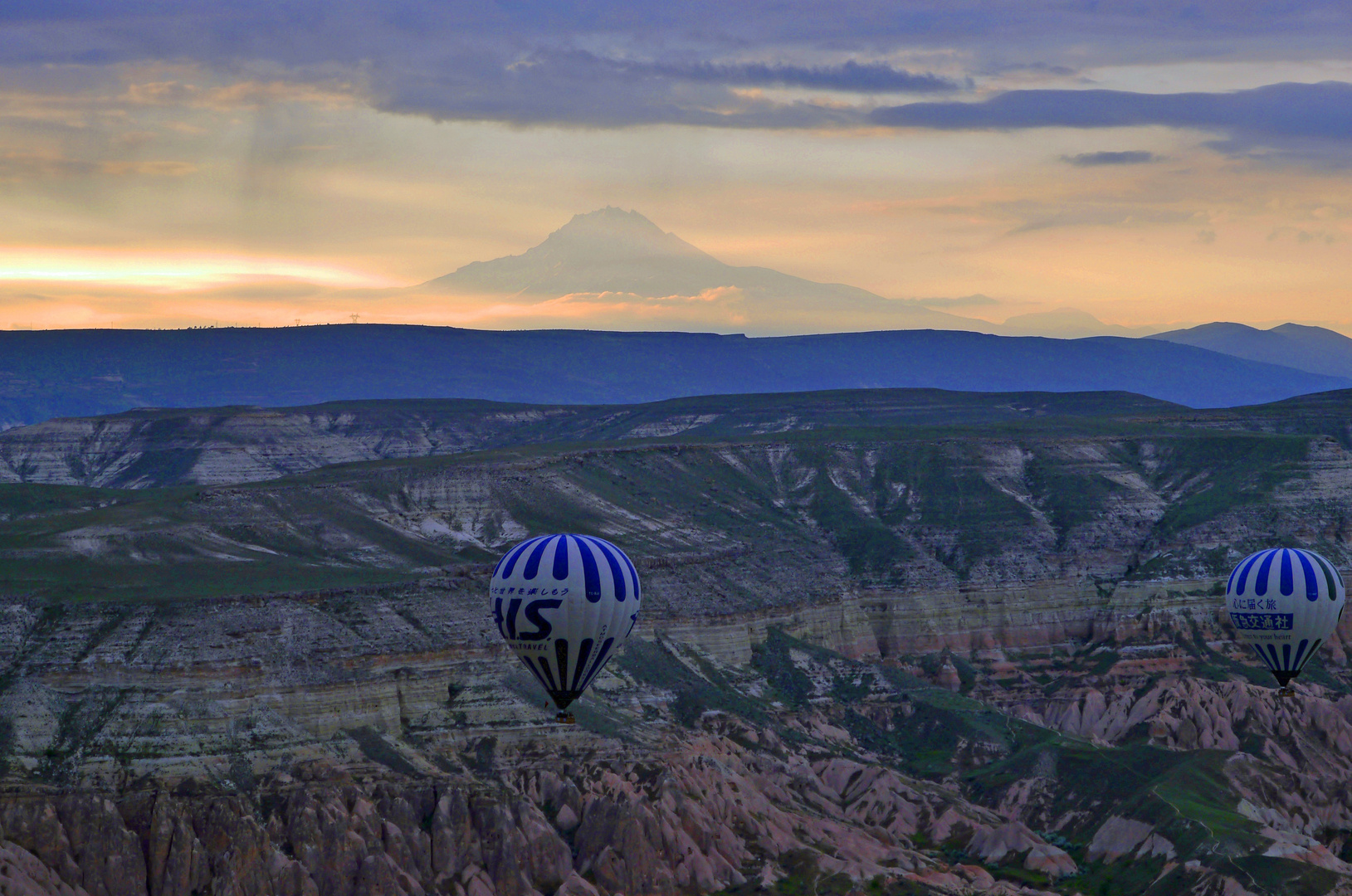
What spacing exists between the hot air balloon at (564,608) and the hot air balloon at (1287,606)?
50480mm

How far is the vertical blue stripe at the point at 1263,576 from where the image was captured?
12988 centimetres

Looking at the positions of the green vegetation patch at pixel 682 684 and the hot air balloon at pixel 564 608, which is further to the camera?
the green vegetation patch at pixel 682 684

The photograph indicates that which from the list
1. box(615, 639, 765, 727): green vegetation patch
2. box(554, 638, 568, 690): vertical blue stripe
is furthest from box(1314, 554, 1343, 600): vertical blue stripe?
box(554, 638, 568, 690): vertical blue stripe

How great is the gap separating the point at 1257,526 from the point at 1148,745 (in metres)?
55.5

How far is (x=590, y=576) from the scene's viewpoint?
98.2 meters

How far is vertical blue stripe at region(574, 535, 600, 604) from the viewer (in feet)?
322

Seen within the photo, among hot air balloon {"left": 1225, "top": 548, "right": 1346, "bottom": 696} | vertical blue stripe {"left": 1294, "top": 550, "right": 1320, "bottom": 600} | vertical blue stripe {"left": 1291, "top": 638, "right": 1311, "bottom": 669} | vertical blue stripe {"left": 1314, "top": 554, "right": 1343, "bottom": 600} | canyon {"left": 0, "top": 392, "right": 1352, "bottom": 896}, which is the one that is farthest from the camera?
vertical blue stripe {"left": 1314, "top": 554, "right": 1343, "bottom": 600}

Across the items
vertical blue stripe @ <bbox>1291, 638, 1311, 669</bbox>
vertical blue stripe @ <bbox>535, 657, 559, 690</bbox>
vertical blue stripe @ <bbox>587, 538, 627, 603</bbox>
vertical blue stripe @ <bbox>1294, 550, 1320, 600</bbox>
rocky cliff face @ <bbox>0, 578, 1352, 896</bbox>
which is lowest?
rocky cliff face @ <bbox>0, 578, 1352, 896</bbox>

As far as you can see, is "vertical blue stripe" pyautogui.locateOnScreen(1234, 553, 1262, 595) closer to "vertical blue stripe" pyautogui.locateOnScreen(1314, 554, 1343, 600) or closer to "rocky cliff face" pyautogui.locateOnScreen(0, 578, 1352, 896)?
"vertical blue stripe" pyautogui.locateOnScreen(1314, 554, 1343, 600)

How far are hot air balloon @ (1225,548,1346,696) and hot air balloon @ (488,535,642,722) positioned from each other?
5048 cm

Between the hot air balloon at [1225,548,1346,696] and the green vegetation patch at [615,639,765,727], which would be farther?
the green vegetation patch at [615,639,765,727]

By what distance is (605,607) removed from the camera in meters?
98.5

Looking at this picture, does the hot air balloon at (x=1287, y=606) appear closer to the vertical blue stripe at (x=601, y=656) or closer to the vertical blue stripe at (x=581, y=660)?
the vertical blue stripe at (x=601, y=656)

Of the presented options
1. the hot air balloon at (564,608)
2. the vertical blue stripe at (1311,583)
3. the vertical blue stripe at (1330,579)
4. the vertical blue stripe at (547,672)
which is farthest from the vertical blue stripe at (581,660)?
the vertical blue stripe at (1330,579)
